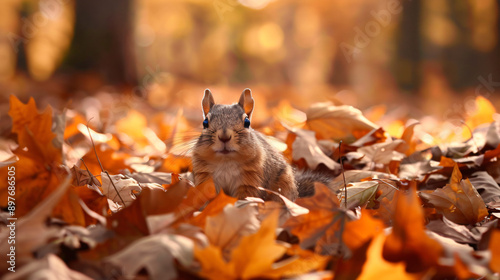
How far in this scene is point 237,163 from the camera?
198cm

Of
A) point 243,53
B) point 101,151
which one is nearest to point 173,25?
point 243,53

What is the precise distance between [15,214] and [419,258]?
1152mm

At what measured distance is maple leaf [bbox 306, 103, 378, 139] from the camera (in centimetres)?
253

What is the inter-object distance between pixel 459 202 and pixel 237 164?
34.9 inches

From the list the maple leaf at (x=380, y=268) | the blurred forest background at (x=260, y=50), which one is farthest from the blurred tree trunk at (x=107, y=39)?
the maple leaf at (x=380, y=268)

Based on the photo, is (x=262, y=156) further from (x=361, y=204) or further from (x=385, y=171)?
(x=385, y=171)

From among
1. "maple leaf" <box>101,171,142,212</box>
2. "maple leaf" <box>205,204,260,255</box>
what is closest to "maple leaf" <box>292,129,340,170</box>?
"maple leaf" <box>101,171,142,212</box>

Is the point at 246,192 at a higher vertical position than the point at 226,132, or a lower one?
lower

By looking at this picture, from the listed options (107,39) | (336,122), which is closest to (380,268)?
(336,122)

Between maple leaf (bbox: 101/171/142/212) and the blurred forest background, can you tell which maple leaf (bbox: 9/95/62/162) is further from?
the blurred forest background

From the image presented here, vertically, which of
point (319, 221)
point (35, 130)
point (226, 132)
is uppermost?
point (35, 130)

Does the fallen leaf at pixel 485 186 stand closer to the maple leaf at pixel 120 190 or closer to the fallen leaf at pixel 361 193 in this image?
the fallen leaf at pixel 361 193

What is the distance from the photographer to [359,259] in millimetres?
1068

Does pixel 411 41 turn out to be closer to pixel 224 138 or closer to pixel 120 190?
pixel 224 138
